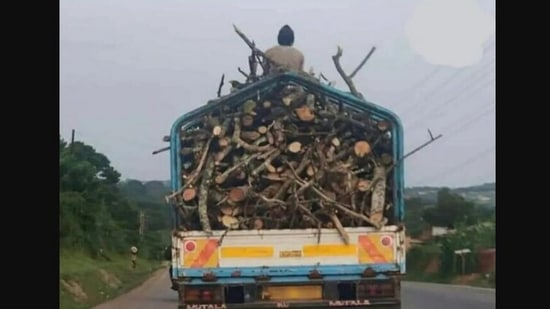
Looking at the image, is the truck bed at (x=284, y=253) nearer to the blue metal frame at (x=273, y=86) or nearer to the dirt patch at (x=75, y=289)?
the blue metal frame at (x=273, y=86)

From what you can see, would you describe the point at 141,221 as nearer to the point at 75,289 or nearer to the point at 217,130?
the point at 75,289

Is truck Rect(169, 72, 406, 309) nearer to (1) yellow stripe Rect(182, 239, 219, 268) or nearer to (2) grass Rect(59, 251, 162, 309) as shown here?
(1) yellow stripe Rect(182, 239, 219, 268)

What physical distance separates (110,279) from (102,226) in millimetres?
332

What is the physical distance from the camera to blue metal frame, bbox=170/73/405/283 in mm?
8547

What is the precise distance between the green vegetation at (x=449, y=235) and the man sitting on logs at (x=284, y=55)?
107 centimetres

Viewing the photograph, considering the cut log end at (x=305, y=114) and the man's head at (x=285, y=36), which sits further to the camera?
the cut log end at (x=305, y=114)

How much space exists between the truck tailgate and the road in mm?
183

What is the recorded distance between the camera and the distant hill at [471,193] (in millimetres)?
8602

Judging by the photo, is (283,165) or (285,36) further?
(283,165)

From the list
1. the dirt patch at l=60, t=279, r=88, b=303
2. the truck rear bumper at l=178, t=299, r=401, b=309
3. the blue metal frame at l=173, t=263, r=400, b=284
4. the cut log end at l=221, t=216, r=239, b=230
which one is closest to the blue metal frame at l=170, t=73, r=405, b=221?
the cut log end at l=221, t=216, r=239, b=230

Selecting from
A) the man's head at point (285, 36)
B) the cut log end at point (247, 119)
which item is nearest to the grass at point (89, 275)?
the cut log end at point (247, 119)

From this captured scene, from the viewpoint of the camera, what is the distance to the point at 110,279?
867cm

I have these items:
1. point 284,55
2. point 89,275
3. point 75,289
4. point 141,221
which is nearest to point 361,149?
point 284,55

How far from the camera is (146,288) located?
869 centimetres
